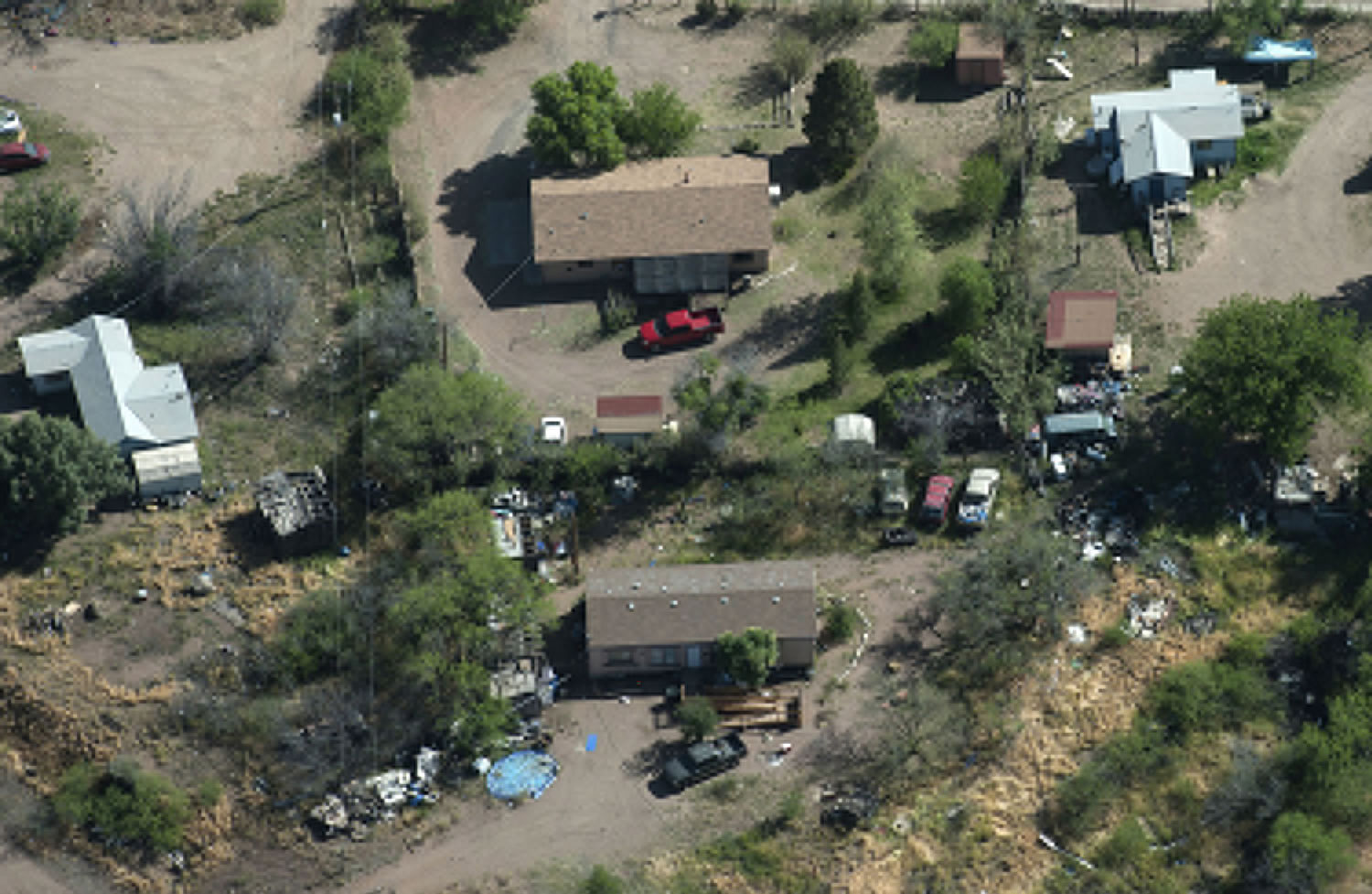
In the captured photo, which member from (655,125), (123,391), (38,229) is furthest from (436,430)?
(38,229)

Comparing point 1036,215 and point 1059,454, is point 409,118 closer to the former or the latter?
point 1036,215

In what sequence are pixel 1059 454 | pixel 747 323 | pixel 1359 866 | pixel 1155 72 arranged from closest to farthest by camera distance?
pixel 1359 866 < pixel 1059 454 < pixel 747 323 < pixel 1155 72

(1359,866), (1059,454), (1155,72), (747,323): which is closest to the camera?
(1359,866)

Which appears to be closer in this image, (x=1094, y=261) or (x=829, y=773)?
(x=829, y=773)

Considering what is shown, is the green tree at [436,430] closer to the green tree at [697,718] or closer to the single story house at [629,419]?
the single story house at [629,419]

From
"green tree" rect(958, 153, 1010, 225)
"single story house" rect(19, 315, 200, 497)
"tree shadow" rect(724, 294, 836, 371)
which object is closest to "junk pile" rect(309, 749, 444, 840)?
"single story house" rect(19, 315, 200, 497)

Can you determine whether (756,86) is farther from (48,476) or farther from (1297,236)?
(48,476)

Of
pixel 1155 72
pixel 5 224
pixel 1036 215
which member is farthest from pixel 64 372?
pixel 1155 72

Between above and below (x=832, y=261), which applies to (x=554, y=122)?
above
